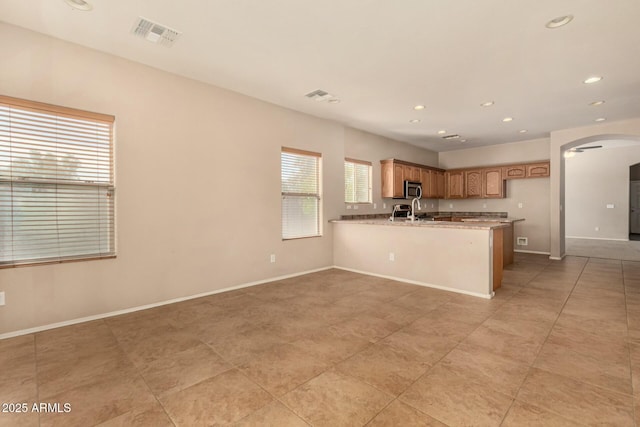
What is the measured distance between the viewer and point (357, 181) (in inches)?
259

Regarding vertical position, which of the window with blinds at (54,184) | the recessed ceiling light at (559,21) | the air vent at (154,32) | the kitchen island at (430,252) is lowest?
the kitchen island at (430,252)

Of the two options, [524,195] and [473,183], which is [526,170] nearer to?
[524,195]

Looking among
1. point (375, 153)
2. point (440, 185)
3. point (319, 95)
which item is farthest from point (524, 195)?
point (319, 95)

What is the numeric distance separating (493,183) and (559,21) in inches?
232

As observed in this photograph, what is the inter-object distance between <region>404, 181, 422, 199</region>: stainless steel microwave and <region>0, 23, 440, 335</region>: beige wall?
3194mm

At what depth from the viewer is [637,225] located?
417 inches

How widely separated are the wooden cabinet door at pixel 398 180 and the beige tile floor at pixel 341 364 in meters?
3.51

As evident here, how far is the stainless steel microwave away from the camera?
7.18 metres

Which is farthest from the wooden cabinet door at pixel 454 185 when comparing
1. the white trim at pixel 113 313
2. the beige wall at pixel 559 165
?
the white trim at pixel 113 313

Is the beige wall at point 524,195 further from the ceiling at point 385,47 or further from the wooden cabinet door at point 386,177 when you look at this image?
the wooden cabinet door at point 386,177

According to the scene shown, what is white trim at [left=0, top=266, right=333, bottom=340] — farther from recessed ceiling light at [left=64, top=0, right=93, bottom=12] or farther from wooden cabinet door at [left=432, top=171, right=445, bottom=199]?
wooden cabinet door at [left=432, top=171, right=445, bottom=199]

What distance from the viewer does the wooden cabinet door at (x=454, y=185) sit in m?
8.55

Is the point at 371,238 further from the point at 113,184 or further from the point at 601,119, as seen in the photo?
the point at 601,119

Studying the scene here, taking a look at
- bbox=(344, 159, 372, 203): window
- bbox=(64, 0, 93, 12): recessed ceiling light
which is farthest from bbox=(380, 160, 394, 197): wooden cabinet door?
bbox=(64, 0, 93, 12): recessed ceiling light
